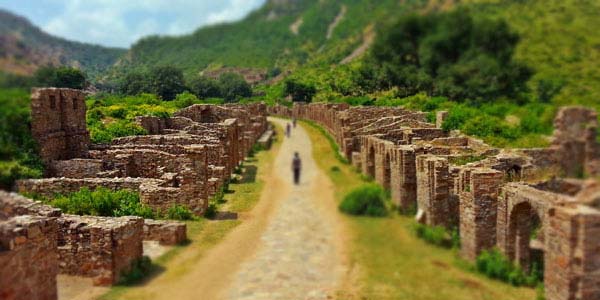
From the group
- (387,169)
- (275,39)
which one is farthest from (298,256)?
(275,39)

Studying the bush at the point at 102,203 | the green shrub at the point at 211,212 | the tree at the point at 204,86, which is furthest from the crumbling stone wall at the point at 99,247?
the tree at the point at 204,86

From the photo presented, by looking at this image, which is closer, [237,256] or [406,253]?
[406,253]

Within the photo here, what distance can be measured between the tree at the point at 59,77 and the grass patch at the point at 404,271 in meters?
5.65

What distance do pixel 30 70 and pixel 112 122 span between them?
15012 millimetres

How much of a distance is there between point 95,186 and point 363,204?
721 centimetres

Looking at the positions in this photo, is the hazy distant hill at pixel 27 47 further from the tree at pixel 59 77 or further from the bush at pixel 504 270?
the bush at pixel 504 270

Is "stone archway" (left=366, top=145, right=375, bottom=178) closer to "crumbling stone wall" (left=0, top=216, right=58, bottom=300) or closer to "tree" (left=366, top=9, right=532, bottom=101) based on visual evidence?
"crumbling stone wall" (left=0, top=216, right=58, bottom=300)

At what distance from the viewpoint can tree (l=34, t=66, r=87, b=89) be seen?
813 centimetres

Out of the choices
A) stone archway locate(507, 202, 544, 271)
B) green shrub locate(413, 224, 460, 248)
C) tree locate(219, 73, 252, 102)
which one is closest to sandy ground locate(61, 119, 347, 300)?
green shrub locate(413, 224, 460, 248)

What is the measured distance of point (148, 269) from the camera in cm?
877

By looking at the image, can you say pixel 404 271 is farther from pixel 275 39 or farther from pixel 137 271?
pixel 275 39

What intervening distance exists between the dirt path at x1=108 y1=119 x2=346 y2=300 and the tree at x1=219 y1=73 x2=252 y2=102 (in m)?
5.80

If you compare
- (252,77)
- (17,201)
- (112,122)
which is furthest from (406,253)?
(112,122)

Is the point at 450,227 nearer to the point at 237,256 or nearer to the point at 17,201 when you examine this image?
the point at 237,256
